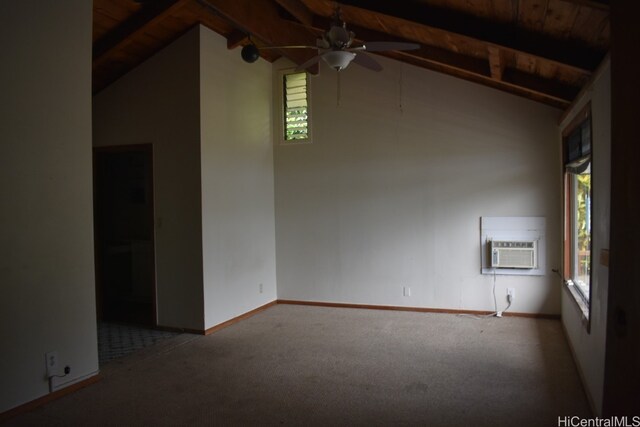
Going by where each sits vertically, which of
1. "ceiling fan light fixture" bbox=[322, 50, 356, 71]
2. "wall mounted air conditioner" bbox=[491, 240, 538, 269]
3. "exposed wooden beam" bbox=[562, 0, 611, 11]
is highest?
"ceiling fan light fixture" bbox=[322, 50, 356, 71]

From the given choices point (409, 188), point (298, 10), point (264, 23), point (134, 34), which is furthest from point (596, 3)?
point (134, 34)

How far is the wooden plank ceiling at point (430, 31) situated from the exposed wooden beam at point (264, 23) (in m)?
0.01

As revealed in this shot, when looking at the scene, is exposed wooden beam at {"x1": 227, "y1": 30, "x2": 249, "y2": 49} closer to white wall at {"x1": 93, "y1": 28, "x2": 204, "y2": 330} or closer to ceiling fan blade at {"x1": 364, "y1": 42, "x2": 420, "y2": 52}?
white wall at {"x1": 93, "y1": 28, "x2": 204, "y2": 330}

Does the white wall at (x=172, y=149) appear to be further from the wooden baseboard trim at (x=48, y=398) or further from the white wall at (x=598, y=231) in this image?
the white wall at (x=598, y=231)

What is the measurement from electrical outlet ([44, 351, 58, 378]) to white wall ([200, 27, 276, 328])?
1.64 meters

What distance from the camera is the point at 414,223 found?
5.48 m

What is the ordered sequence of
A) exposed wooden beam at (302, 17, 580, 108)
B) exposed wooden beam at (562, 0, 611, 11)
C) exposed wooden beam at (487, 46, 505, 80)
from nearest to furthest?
exposed wooden beam at (562, 0, 611, 11) → exposed wooden beam at (487, 46, 505, 80) → exposed wooden beam at (302, 17, 580, 108)

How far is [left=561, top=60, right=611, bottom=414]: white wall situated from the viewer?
8.48ft

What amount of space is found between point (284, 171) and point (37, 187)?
11.1 ft

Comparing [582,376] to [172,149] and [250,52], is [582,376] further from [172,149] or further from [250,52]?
[172,149]

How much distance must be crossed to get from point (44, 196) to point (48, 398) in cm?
142

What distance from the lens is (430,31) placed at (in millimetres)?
3994

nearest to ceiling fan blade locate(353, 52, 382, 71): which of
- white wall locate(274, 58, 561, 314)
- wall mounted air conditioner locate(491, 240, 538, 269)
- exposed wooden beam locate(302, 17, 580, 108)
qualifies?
exposed wooden beam locate(302, 17, 580, 108)

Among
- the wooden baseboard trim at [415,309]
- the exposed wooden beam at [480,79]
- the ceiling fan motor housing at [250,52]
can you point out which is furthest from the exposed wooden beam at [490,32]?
the wooden baseboard trim at [415,309]
